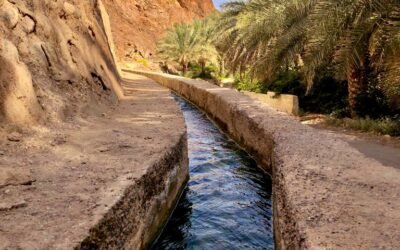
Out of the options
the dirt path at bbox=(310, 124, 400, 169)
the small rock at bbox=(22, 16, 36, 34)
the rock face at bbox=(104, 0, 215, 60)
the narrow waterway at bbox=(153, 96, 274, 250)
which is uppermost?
the rock face at bbox=(104, 0, 215, 60)

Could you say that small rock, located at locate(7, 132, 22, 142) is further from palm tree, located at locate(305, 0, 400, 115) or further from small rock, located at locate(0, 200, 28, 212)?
palm tree, located at locate(305, 0, 400, 115)

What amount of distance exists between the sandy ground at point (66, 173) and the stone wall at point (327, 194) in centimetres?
150

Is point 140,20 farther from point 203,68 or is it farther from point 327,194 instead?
point 327,194

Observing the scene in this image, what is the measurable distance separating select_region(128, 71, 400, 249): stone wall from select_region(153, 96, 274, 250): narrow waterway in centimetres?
47

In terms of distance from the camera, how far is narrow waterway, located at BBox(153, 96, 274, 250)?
5164 millimetres

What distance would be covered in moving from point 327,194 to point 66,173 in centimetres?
261

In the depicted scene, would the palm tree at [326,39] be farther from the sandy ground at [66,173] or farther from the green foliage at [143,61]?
the green foliage at [143,61]

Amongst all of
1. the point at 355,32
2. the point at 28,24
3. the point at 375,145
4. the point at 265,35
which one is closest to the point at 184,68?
the point at 265,35

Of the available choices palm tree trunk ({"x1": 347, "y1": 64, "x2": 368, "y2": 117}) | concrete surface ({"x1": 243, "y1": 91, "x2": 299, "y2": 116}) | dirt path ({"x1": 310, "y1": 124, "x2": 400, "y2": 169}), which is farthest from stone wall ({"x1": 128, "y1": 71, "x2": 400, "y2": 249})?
concrete surface ({"x1": 243, "y1": 91, "x2": 299, "y2": 116})

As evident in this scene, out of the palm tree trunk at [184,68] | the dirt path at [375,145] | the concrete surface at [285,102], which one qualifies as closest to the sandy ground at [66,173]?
the dirt path at [375,145]

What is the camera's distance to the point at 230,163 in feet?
28.7

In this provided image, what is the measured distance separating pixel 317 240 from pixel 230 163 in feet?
18.7

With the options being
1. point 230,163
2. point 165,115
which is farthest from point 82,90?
point 230,163

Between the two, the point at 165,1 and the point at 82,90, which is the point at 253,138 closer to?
the point at 82,90
